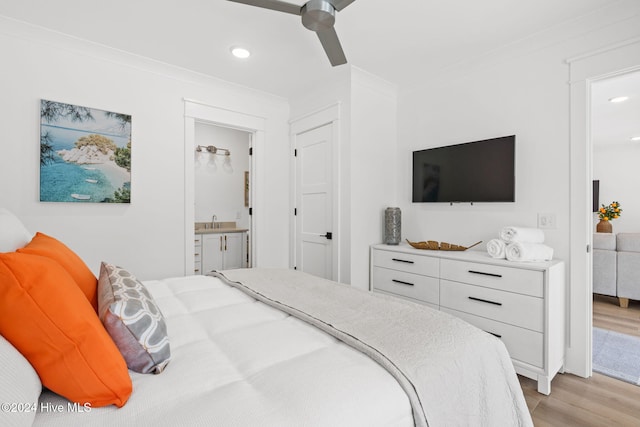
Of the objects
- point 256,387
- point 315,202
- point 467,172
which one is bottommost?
point 256,387

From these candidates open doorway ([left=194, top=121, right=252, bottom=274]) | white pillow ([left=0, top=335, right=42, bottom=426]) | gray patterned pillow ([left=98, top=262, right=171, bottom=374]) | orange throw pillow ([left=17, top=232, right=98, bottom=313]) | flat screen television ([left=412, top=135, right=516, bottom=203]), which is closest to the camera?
white pillow ([left=0, top=335, right=42, bottom=426])

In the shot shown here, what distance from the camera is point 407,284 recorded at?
2.86 m

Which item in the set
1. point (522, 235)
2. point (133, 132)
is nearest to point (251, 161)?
point (133, 132)

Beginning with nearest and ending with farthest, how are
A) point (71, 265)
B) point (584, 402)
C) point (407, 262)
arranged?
point (71, 265), point (584, 402), point (407, 262)

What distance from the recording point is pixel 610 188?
6148mm

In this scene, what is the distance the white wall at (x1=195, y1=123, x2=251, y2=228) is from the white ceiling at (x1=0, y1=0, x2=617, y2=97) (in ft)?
7.47

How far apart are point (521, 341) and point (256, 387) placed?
2.05m

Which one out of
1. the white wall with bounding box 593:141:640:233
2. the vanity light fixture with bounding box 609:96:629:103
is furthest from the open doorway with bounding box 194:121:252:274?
the white wall with bounding box 593:141:640:233

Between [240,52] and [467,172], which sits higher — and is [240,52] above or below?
above

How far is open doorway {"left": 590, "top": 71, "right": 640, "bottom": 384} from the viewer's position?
2.57 metres

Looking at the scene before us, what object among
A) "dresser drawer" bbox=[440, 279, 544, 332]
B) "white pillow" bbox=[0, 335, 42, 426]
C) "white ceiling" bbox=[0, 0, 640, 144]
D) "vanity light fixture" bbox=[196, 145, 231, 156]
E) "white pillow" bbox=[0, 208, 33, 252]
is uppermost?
"white ceiling" bbox=[0, 0, 640, 144]

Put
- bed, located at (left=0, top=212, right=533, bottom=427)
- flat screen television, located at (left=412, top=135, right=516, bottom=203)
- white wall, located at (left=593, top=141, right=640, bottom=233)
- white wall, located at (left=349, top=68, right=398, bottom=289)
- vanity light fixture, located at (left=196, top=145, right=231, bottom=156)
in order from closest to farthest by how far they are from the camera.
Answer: bed, located at (left=0, top=212, right=533, bottom=427) → flat screen television, located at (left=412, top=135, right=516, bottom=203) → white wall, located at (left=349, top=68, right=398, bottom=289) → vanity light fixture, located at (left=196, top=145, right=231, bottom=156) → white wall, located at (left=593, top=141, right=640, bottom=233)

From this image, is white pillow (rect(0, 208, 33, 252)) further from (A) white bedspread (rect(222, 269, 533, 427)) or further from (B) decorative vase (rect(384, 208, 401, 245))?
(B) decorative vase (rect(384, 208, 401, 245))

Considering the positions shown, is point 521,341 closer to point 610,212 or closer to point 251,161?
point 251,161
